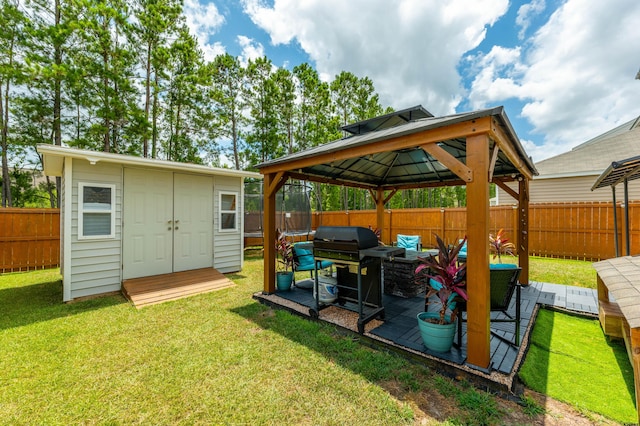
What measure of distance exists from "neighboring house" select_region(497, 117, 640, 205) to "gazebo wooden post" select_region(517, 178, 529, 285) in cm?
580

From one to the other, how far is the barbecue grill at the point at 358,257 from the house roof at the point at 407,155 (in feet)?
3.46

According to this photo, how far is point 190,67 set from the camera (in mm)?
11258

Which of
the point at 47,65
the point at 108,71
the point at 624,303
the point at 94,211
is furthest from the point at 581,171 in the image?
the point at 47,65

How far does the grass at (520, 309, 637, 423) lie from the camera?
2107 millimetres

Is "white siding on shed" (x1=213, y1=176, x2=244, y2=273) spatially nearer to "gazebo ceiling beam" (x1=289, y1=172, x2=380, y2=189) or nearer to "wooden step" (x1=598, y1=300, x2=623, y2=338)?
"gazebo ceiling beam" (x1=289, y1=172, x2=380, y2=189)

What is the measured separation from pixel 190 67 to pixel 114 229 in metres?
9.44

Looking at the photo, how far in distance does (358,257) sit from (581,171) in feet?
35.2

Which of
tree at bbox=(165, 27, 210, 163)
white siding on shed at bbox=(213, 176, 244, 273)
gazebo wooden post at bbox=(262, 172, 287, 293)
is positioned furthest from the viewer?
tree at bbox=(165, 27, 210, 163)

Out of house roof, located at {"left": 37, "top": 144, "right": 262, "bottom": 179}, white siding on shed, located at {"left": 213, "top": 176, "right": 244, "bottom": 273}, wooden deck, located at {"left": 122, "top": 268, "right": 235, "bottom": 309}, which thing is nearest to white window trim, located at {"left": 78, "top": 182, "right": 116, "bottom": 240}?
house roof, located at {"left": 37, "top": 144, "right": 262, "bottom": 179}

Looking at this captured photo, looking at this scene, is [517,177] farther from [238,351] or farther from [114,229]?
[114,229]

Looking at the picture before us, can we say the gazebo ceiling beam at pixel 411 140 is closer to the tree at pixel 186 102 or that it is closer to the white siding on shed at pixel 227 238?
the white siding on shed at pixel 227 238

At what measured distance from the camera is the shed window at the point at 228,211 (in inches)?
258

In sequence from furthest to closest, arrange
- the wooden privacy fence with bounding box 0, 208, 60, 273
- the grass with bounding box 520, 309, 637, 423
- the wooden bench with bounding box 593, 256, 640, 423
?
the wooden privacy fence with bounding box 0, 208, 60, 273 → the grass with bounding box 520, 309, 637, 423 → the wooden bench with bounding box 593, 256, 640, 423

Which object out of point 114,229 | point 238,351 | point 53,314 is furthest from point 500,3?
point 53,314
